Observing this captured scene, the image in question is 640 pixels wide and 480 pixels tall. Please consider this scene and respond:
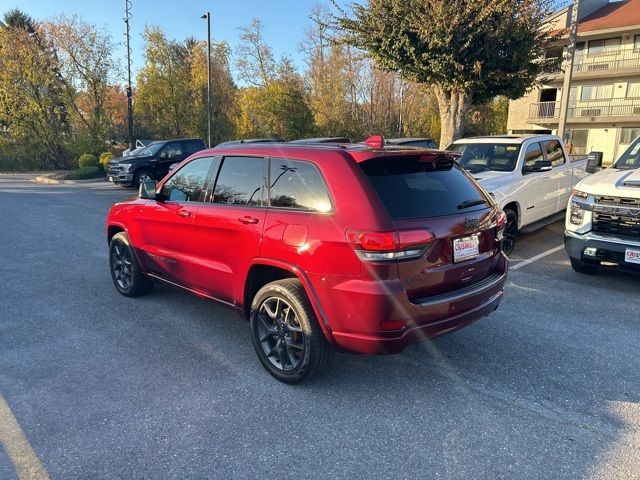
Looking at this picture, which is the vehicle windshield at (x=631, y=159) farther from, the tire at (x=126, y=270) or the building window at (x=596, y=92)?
the building window at (x=596, y=92)

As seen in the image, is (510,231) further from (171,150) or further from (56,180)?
(56,180)

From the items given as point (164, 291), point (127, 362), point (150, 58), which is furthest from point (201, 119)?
point (127, 362)

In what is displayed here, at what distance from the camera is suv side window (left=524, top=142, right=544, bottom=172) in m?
7.64

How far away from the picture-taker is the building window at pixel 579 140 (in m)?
33.1

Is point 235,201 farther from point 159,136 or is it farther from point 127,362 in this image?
point 159,136

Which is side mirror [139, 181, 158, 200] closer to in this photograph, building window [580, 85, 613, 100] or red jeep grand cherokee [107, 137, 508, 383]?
red jeep grand cherokee [107, 137, 508, 383]

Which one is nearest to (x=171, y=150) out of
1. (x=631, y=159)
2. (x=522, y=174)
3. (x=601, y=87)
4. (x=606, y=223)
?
(x=522, y=174)

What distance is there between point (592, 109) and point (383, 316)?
35.2 metres

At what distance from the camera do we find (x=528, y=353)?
390cm

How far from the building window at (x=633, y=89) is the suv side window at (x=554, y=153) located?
27.6m

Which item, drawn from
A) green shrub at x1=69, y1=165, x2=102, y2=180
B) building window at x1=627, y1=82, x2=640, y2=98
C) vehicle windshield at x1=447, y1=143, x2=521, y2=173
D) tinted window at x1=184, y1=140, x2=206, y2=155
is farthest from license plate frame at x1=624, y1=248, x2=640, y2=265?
building window at x1=627, y1=82, x2=640, y2=98

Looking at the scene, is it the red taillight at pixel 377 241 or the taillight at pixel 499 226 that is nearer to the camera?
the red taillight at pixel 377 241

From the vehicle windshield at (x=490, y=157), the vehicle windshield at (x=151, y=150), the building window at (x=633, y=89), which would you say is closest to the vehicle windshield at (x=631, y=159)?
the vehicle windshield at (x=490, y=157)

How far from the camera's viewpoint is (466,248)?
3328 millimetres
